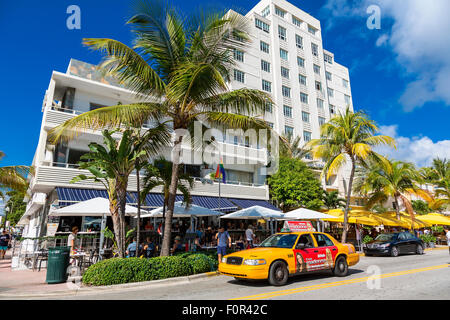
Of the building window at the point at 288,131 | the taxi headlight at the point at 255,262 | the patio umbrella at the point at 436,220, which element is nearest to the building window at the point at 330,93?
the building window at the point at 288,131

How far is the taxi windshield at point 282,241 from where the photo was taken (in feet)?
29.5

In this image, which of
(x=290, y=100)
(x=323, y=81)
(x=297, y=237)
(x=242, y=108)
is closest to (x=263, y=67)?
(x=290, y=100)

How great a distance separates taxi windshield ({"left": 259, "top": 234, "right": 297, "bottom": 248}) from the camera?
8.98m

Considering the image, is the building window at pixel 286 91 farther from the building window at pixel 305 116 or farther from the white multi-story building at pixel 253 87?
the building window at pixel 305 116

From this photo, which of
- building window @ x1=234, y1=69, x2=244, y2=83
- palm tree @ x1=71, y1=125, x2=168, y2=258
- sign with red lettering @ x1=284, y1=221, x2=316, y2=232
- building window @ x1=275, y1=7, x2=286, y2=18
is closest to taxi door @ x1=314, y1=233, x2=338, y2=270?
sign with red lettering @ x1=284, y1=221, x2=316, y2=232

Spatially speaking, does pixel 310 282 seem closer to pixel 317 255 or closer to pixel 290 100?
pixel 317 255

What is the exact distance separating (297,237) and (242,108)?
5209mm

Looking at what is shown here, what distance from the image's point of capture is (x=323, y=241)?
9.62 metres

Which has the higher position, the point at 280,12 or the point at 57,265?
the point at 280,12

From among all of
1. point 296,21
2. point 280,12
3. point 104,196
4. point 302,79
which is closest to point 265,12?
point 280,12

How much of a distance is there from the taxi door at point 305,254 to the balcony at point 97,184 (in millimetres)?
9830

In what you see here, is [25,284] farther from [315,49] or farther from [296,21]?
[296,21]

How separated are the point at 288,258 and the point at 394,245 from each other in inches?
471

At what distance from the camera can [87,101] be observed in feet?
69.5
